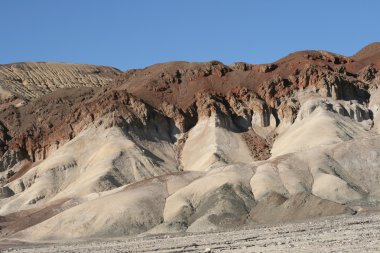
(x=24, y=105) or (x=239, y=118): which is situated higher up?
(x=24, y=105)

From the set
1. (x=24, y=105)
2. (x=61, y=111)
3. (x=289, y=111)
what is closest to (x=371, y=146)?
(x=289, y=111)

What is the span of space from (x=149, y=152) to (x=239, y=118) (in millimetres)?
21930

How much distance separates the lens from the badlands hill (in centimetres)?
8981

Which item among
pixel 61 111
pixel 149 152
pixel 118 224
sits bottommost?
pixel 118 224

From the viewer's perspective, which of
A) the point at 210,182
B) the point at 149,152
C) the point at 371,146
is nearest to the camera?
the point at 210,182

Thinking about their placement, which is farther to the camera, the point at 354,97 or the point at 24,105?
the point at 24,105

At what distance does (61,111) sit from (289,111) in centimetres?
5229

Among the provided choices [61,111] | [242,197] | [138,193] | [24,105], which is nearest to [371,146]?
[242,197]

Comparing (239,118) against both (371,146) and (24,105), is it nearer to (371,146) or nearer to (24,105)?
(371,146)

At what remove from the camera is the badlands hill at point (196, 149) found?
295 feet

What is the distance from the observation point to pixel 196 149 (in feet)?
457

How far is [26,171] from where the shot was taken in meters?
152

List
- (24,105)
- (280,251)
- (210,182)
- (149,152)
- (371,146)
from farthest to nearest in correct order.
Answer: (24,105) < (149,152) < (371,146) < (210,182) < (280,251)

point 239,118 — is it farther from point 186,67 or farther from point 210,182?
point 210,182
